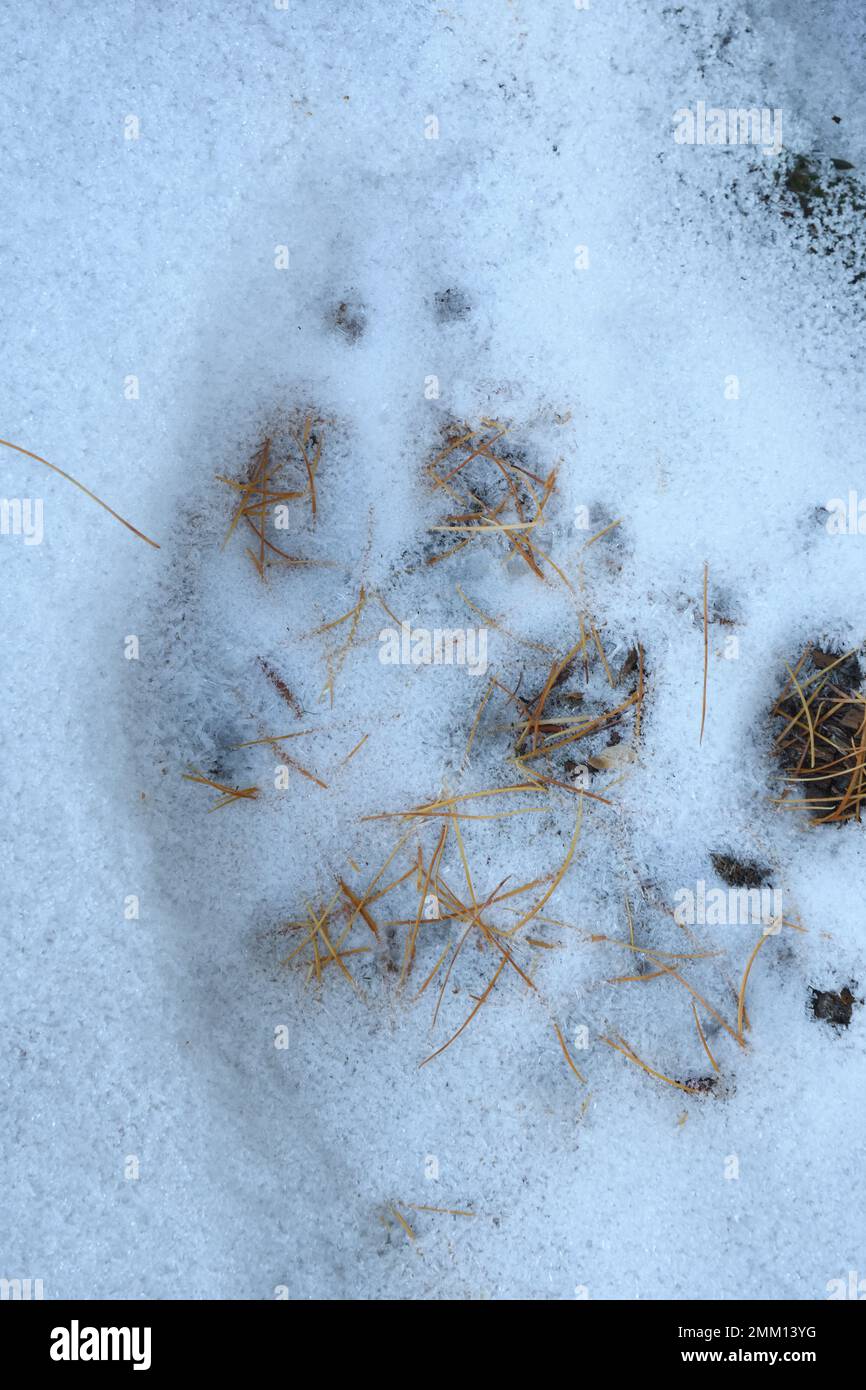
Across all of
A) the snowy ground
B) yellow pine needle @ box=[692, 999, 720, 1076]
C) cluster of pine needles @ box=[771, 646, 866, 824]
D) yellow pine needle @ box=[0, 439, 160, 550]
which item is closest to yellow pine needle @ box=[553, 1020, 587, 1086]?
the snowy ground

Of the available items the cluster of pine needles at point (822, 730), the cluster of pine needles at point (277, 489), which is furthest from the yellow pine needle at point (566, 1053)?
the cluster of pine needles at point (277, 489)

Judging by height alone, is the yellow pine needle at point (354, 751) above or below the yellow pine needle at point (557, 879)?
above

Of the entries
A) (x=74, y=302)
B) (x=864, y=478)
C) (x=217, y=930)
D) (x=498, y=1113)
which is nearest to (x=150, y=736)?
(x=217, y=930)

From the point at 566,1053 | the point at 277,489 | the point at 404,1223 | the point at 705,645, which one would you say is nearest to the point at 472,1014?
the point at 566,1053

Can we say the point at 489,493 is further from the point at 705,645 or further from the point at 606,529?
the point at 705,645

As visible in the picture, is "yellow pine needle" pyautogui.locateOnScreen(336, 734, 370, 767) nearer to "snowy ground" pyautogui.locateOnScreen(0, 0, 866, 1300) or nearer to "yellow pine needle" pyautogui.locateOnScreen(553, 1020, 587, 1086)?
"snowy ground" pyautogui.locateOnScreen(0, 0, 866, 1300)

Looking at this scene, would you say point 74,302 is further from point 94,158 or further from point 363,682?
point 363,682

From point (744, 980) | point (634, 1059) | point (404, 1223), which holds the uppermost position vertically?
point (744, 980)

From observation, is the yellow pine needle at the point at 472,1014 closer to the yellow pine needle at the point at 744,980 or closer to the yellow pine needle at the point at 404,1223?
the yellow pine needle at the point at 404,1223

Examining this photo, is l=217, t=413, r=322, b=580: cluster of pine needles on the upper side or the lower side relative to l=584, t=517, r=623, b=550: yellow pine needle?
upper
